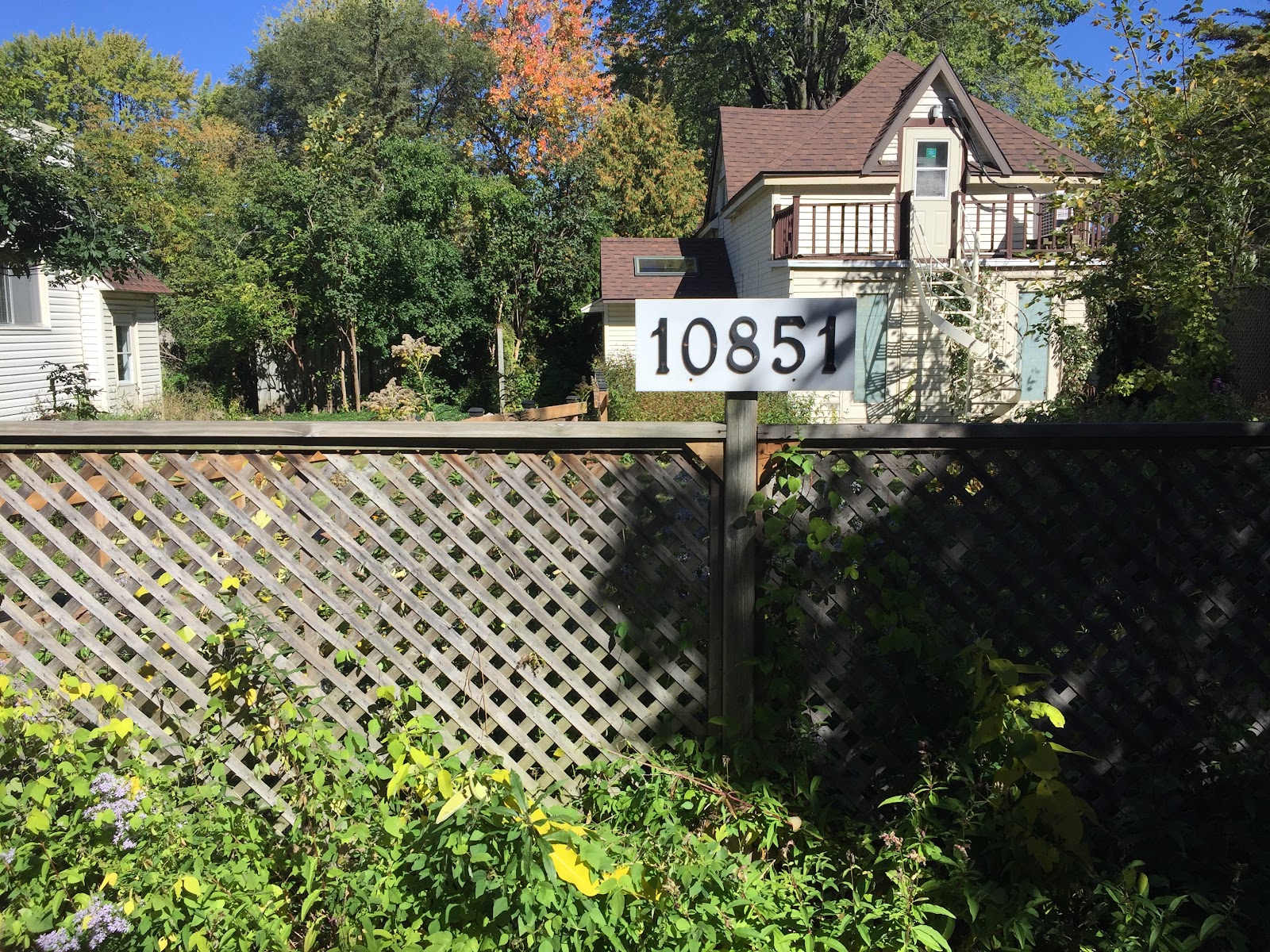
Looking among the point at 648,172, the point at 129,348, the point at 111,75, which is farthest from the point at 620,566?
the point at 111,75

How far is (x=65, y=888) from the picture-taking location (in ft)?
8.69

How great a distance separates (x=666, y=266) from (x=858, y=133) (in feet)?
17.1

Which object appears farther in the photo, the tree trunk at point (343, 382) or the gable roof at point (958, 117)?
the tree trunk at point (343, 382)

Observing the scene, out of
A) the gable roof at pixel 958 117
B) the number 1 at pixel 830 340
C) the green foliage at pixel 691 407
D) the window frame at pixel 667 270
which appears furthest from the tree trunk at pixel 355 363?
the number 1 at pixel 830 340

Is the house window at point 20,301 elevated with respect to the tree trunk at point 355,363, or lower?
elevated

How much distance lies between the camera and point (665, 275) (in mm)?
21828

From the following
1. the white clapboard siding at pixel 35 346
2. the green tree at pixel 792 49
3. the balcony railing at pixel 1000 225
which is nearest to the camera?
the white clapboard siding at pixel 35 346

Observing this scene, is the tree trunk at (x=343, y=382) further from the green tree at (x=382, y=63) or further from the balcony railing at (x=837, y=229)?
the green tree at (x=382, y=63)

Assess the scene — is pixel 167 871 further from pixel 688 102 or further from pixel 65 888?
pixel 688 102

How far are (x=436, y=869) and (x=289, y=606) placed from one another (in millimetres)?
1075

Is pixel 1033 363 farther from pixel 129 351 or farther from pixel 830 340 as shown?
pixel 129 351

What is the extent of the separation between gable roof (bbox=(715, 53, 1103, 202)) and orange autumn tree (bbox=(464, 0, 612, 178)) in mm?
10327

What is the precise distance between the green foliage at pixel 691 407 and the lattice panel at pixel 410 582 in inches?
401

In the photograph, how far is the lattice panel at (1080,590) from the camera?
312 centimetres
